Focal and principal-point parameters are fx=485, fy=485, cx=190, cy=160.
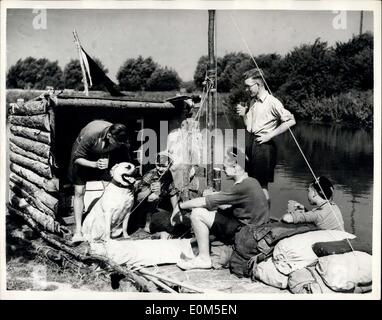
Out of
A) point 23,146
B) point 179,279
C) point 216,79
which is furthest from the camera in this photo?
point 23,146

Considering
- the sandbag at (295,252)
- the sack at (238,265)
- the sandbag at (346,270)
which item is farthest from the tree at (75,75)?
the sandbag at (346,270)

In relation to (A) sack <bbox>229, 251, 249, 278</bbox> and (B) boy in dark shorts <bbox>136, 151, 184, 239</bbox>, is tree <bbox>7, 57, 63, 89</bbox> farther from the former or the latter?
(A) sack <bbox>229, 251, 249, 278</bbox>

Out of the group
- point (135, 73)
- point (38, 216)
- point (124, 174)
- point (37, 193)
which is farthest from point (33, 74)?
point (38, 216)

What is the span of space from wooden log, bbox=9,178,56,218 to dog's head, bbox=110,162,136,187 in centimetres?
96

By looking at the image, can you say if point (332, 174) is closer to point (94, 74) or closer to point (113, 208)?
point (113, 208)

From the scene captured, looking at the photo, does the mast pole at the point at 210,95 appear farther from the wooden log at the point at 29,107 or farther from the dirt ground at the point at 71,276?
the wooden log at the point at 29,107

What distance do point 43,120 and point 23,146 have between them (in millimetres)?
724

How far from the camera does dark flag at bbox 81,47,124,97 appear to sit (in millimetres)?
5910

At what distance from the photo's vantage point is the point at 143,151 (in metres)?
6.14

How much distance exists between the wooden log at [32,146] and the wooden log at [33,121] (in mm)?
197

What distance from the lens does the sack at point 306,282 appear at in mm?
5266

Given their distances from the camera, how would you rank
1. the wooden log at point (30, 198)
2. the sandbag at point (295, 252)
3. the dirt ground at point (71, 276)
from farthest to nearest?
the wooden log at point (30, 198) < the dirt ground at point (71, 276) < the sandbag at point (295, 252)
